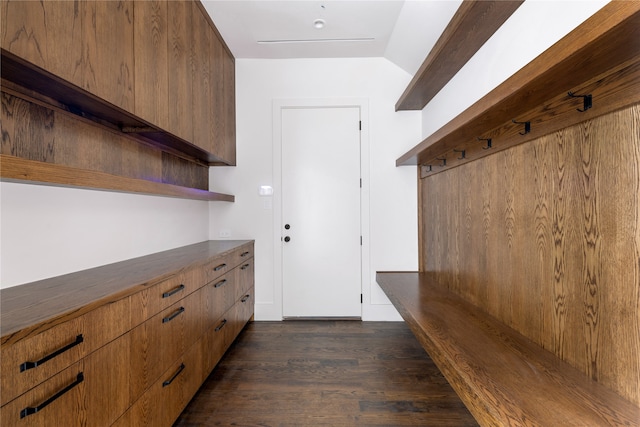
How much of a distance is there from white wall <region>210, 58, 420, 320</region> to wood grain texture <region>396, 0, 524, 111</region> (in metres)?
0.55

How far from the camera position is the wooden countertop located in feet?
2.82

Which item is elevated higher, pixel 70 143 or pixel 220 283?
pixel 70 143

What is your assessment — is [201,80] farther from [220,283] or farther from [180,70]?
[220,283]

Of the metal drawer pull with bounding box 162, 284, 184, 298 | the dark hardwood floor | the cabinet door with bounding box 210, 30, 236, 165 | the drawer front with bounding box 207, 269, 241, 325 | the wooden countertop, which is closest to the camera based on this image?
the wooden countertop

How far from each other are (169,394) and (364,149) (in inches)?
104

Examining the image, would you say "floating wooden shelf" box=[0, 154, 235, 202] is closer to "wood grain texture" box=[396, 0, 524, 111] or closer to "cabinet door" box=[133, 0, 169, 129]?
"cabinet door" box=[133, 0, 169, 129]

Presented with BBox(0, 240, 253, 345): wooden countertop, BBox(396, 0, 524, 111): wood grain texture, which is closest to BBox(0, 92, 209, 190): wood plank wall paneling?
BBox(0, 240, 253, 345): wooden countertop

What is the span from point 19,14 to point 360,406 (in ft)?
7.91

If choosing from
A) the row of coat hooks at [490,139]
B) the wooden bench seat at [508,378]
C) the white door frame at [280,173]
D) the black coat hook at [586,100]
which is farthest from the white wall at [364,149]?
the black coat hook at [586,100]

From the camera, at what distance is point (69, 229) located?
1464 millimetres

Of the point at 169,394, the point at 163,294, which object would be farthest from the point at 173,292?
the point at 169,394

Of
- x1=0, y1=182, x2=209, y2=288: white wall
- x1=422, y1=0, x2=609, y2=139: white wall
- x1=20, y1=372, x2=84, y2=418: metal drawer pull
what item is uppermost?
x1=422, y1=0, x2=609, y2=139: white wall

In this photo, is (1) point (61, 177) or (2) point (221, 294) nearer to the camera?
(1) point (61, 177)

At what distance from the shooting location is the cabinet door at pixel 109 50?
4.09 feet
